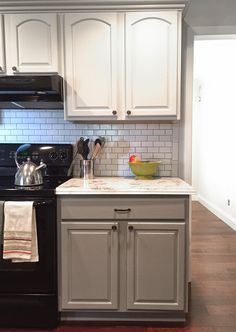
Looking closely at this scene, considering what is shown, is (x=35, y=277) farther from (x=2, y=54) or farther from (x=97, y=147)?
(x=2, y=54)

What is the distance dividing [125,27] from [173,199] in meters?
1.28

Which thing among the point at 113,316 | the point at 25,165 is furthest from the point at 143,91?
the point at 113,316

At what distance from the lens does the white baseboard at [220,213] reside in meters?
4.21

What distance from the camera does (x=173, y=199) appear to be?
1.89m

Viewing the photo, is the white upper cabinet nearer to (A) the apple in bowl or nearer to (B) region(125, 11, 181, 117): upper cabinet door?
(B) region(125, 11, 181, 117): upper cabinet door

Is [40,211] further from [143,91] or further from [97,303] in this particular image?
[143,91]

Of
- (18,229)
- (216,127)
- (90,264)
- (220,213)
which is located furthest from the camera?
(216,127)

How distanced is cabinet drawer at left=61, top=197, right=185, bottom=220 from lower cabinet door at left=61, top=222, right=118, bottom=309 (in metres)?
0.06

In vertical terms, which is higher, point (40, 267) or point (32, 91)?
point (32, 91)

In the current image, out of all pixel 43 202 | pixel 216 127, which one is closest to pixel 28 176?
pixel 43 202

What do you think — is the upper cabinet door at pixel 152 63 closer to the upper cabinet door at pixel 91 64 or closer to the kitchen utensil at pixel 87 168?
the upper cabinet door at pixel 91 64

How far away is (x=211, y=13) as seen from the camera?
2566mm

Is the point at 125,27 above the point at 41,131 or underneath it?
above

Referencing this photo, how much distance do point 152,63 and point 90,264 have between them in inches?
57.4
